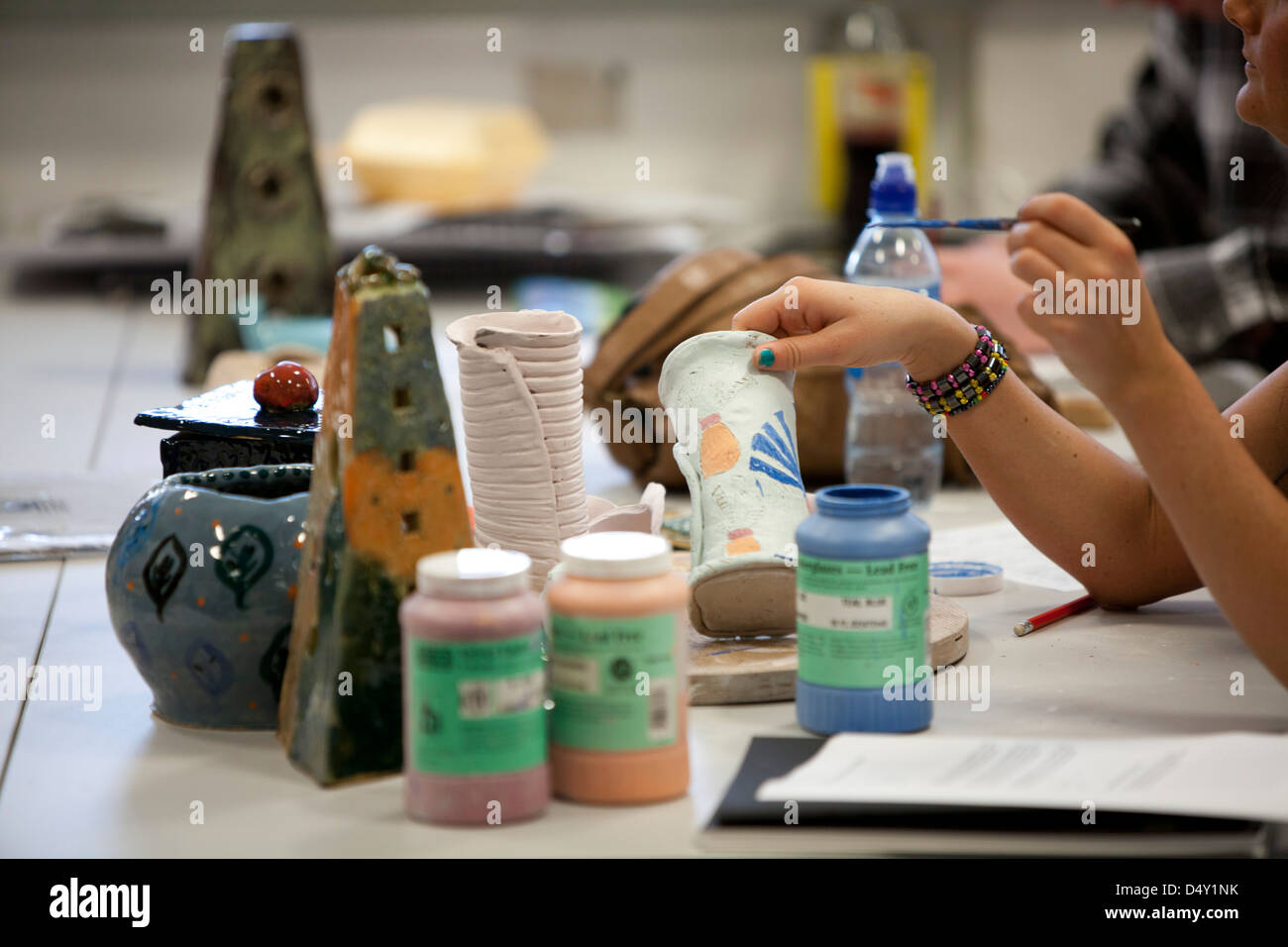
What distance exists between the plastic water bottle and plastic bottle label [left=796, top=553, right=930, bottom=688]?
0.73 metres

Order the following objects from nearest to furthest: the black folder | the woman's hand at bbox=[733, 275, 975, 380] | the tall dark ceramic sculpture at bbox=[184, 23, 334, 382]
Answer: the black folder
the woman's hand at bbox=[733, 275, 975, 380]
the tall dark ceramic sculpture at bbox=[184, 23, 334, 382]

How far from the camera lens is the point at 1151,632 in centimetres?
119

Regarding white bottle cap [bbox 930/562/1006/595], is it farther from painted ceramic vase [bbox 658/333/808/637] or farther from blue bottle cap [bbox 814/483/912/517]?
blue bottle cap [bbox 814/483/912/517]

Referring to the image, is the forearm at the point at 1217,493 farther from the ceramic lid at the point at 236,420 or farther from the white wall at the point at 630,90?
the white wall at the point at 630,90

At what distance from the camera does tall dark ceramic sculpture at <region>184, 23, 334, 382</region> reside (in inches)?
88.6

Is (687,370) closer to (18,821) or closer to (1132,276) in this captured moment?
(1132,276)

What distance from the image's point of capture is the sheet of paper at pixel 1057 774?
2.63ft

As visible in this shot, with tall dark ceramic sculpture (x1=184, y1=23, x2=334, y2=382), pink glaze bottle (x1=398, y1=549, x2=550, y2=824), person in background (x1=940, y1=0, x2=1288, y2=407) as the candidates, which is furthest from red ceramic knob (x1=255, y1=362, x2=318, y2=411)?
tall dark ceramic sculpture (x1=184, y1=23, x2=334, y2=382)

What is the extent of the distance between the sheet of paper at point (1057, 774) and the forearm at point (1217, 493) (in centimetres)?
8

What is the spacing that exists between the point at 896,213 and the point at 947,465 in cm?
33

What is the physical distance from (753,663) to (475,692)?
0.29 meters
